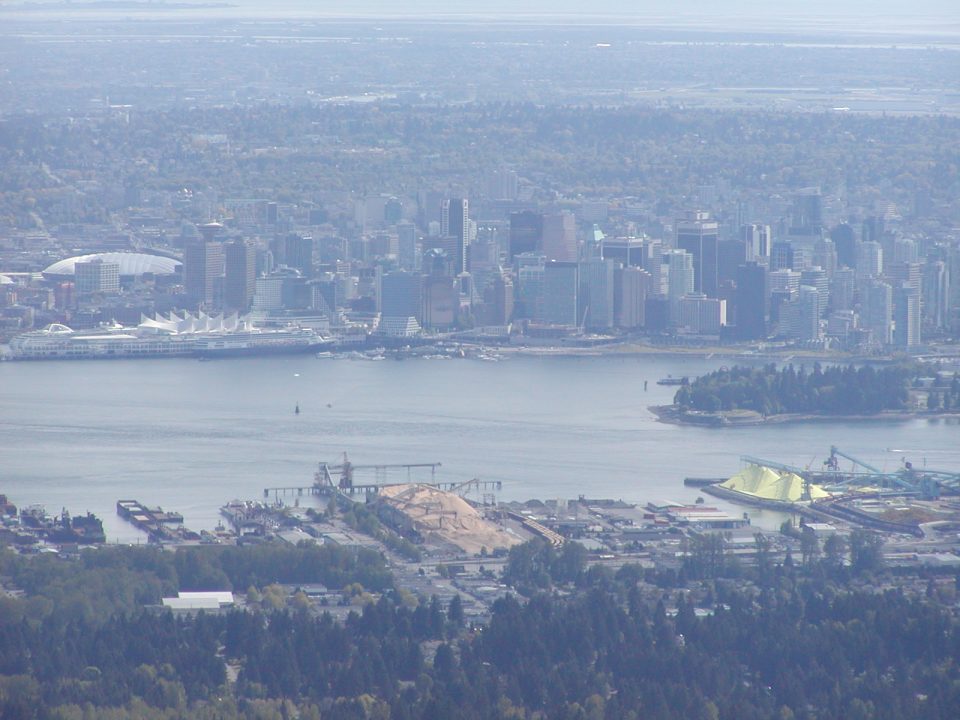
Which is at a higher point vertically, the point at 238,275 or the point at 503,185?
the point at 503,185

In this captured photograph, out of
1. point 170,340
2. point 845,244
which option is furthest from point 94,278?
point 845,244

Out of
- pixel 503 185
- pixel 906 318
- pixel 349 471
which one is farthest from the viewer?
pixel 503 185

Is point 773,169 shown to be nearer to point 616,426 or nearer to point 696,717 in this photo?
point 616,426

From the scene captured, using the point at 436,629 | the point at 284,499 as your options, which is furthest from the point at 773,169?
the point at 436,629

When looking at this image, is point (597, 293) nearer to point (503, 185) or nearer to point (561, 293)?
point (561, 293)

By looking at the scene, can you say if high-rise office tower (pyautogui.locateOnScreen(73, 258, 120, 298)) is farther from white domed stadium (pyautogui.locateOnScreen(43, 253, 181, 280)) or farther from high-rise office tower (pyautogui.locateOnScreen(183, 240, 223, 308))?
high-rise office tower (pyautogui.locateOnScreen(183, 240, 223, 308))

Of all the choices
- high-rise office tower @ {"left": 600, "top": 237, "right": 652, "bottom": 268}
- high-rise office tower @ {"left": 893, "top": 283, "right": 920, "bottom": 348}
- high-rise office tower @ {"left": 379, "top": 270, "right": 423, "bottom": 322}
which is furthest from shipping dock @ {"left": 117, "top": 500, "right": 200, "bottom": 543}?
high-rise office tower @ {"left": 600, "top": 237, "right": 652, "bottom": 268}
